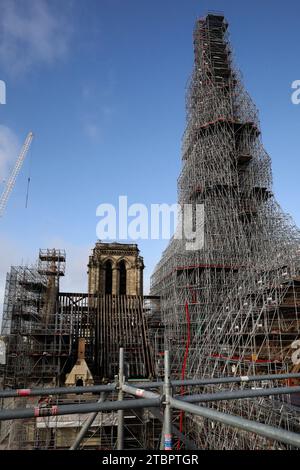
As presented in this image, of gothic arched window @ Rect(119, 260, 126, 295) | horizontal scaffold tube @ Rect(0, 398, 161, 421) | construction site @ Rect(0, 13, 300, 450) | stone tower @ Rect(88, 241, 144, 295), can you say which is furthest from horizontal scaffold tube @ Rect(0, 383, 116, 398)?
gothic arched window @ Rect(119, 260, 126, 295)

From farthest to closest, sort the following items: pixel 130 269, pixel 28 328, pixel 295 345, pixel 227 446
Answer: pixel 130 269 < pixel 28 328 < pixel 295 345 < pixel 227 446

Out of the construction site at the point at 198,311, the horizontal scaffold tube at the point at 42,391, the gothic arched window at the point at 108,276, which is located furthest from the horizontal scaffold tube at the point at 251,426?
the gothic arched window at the point at 108,276

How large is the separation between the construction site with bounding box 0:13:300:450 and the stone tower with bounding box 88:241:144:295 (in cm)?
23

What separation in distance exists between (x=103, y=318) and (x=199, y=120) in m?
20.4

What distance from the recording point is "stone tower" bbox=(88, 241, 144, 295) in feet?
134

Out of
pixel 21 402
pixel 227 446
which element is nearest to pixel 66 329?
pixel 21 402

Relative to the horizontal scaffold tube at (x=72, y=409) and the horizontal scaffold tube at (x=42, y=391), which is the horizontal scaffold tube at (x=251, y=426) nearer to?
the horizontal scaffold tube at (x=72, y=409)

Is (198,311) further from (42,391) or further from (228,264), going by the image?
(42,391)

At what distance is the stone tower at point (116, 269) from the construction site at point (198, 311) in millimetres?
232

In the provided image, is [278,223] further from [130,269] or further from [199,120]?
[130,269]

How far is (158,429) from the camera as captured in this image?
19094 millimetres

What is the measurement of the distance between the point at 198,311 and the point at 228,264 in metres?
4.19

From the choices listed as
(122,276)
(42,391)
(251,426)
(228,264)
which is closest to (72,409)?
(42,391)

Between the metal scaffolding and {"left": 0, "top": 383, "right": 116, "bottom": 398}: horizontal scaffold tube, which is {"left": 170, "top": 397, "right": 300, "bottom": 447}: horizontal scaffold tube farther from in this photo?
the metal scaffolding
